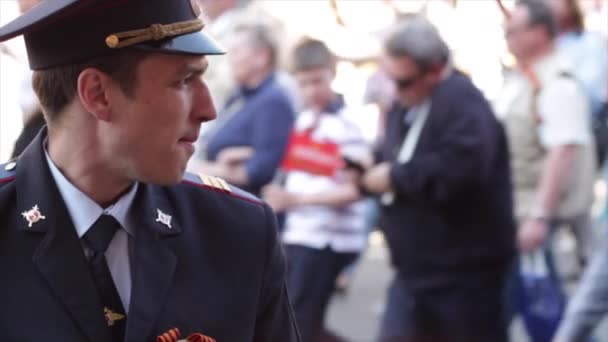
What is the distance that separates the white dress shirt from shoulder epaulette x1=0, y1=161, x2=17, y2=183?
7 cm

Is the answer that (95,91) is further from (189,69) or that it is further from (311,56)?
(311,56)

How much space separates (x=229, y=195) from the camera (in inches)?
97.3

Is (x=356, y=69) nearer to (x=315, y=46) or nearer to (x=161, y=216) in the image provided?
(x=315, y=46)

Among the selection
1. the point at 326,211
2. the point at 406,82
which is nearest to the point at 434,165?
the point at 406,82

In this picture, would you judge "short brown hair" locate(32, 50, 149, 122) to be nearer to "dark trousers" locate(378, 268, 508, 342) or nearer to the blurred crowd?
the blurred crowd

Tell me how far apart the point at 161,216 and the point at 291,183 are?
335 cm

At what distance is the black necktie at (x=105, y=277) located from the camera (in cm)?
220

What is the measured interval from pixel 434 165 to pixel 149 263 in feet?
8.13

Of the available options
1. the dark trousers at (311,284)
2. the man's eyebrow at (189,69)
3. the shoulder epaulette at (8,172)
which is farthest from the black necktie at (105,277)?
the dark trousers at (311,284)

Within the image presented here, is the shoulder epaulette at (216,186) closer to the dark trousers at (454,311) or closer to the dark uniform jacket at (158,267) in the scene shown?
the dark uniform jacket at (158,267)

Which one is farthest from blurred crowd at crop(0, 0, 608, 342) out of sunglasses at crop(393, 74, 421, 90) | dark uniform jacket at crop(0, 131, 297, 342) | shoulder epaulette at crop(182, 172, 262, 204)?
dark uniform jacket at crop(0, 131, 297, 342)

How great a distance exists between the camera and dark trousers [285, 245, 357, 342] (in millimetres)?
5387

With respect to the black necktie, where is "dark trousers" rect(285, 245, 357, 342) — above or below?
below

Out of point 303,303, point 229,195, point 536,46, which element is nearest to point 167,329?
point 229,195
